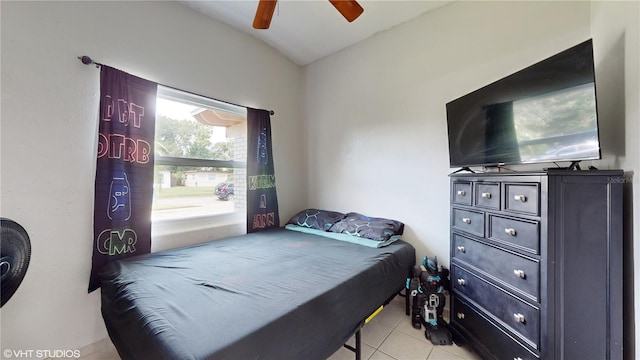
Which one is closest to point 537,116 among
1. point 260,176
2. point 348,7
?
point 348,7

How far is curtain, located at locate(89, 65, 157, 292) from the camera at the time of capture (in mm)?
1708

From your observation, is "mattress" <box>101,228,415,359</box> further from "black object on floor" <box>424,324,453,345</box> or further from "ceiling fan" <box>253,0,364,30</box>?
"ceiling fan" <box>253,0,364,30</box>

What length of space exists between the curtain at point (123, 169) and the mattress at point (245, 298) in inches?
7.0

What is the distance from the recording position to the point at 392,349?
1.68 m

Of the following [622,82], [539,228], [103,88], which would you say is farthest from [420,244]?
[103,88]

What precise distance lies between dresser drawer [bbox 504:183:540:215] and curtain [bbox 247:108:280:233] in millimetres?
2349

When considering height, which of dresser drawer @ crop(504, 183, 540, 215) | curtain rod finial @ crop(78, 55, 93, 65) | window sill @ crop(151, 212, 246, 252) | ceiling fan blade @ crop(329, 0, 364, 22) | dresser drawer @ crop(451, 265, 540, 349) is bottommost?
dresser drawer @ crop(451, 265, 540, 349)

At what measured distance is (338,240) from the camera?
95.0 inches

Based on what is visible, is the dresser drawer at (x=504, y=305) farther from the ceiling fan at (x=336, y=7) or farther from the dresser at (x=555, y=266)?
the ceiling fan at (x=336, y=7)

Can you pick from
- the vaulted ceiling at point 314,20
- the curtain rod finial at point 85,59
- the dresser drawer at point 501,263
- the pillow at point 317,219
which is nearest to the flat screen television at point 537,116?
the dresser drawer at point 501,263

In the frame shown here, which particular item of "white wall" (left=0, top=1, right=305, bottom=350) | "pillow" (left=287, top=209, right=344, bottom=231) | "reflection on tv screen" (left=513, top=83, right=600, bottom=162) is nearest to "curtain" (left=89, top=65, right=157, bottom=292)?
"white wall" (left=0, top=1, right=305, bottom=350)

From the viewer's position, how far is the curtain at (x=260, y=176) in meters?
2.73

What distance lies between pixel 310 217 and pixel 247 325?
77.5 inches

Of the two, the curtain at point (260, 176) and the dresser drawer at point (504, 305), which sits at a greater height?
the curtain at point (260, 176)
